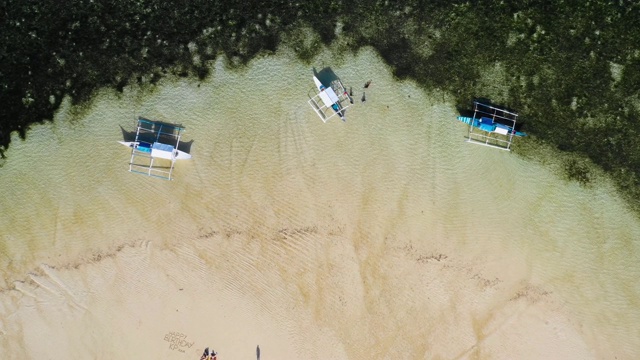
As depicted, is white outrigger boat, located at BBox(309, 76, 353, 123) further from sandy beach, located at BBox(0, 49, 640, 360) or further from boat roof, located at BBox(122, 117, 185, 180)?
boat roof, located at BBox(122, 117, 185, 180)

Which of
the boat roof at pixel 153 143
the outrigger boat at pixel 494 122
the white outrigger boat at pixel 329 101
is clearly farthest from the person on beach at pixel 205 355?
the outrigger boat at pixel 494 122

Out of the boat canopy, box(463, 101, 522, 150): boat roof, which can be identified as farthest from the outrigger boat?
the boat canopy

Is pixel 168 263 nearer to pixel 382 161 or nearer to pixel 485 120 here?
pixel 382 161

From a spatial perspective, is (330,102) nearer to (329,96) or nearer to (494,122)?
(329,96)

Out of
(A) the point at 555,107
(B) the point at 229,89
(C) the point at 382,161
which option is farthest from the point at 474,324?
(B) the point at 229,89

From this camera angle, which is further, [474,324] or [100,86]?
[100,86]

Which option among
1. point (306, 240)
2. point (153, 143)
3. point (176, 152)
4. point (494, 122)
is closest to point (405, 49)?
point (494, 122)
